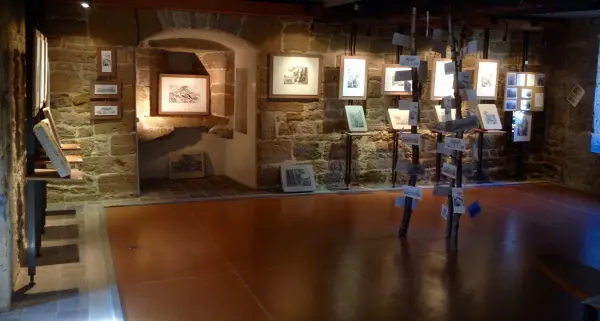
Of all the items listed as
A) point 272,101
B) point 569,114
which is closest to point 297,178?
point 272,101

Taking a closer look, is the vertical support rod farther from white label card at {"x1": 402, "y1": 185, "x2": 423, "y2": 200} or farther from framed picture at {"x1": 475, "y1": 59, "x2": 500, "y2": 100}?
framed picture at {"x1": 475, "y1": 59, "x2": 500, "y2": 100}

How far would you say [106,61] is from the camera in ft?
21.4

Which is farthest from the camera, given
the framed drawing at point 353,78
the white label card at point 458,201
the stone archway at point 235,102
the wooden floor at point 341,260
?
the framed drawing at point 353,78

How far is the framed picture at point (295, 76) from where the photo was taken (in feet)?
24.0

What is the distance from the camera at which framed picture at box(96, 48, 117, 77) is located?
649 cm

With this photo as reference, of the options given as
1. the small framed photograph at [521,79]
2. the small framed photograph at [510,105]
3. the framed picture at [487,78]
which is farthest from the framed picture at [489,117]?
the small framed photograph at [521,79]

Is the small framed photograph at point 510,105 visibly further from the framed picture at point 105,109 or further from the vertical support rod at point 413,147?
the framed picture at point 105,109

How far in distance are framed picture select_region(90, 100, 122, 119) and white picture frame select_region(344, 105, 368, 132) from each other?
9.27 feet

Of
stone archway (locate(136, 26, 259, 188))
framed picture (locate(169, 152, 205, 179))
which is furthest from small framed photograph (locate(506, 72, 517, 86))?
framed picture (locate(169, 152, 205, 179))

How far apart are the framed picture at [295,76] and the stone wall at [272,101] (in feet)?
0.36

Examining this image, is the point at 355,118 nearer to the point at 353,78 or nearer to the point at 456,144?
the point at 353,78

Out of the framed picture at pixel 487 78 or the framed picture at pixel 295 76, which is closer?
the framed picture at pixel 295 76

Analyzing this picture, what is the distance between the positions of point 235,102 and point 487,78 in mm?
3516

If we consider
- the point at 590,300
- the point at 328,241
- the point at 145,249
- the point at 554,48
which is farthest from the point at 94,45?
the point at 554,48
